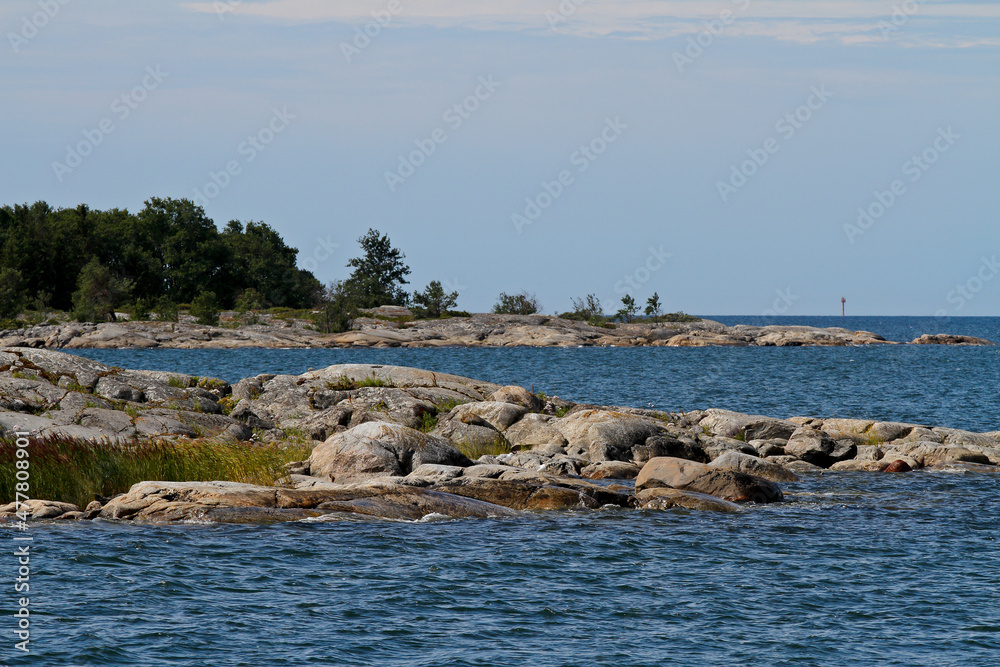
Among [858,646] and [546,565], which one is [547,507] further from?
[858,646]

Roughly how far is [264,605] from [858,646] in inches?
311

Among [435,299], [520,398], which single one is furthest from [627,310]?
[520,398]

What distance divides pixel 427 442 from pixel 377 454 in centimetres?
145

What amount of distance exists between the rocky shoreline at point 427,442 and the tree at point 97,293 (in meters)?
76.6

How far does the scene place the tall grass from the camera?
1928cm

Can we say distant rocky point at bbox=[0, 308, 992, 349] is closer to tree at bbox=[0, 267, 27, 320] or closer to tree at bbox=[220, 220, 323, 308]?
tree at bbox=[0, 267, 27, 320]

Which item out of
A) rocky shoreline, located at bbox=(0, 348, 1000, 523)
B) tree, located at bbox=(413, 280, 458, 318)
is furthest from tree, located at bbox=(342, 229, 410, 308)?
rocky shoreline, located at bbox=(0, 348, 1000, 523)

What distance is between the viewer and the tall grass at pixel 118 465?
19.3m

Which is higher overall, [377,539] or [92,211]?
[92,211]

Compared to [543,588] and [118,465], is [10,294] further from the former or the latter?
[543,588]

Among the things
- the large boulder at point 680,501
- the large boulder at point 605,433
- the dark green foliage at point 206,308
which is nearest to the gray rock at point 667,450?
the large boulder at point 605,433

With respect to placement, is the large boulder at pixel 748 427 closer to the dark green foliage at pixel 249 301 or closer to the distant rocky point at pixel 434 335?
the distant rocky point at pixel 434 335

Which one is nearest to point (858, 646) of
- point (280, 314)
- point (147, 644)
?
point (147, 644)

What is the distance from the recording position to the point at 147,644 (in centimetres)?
1164
